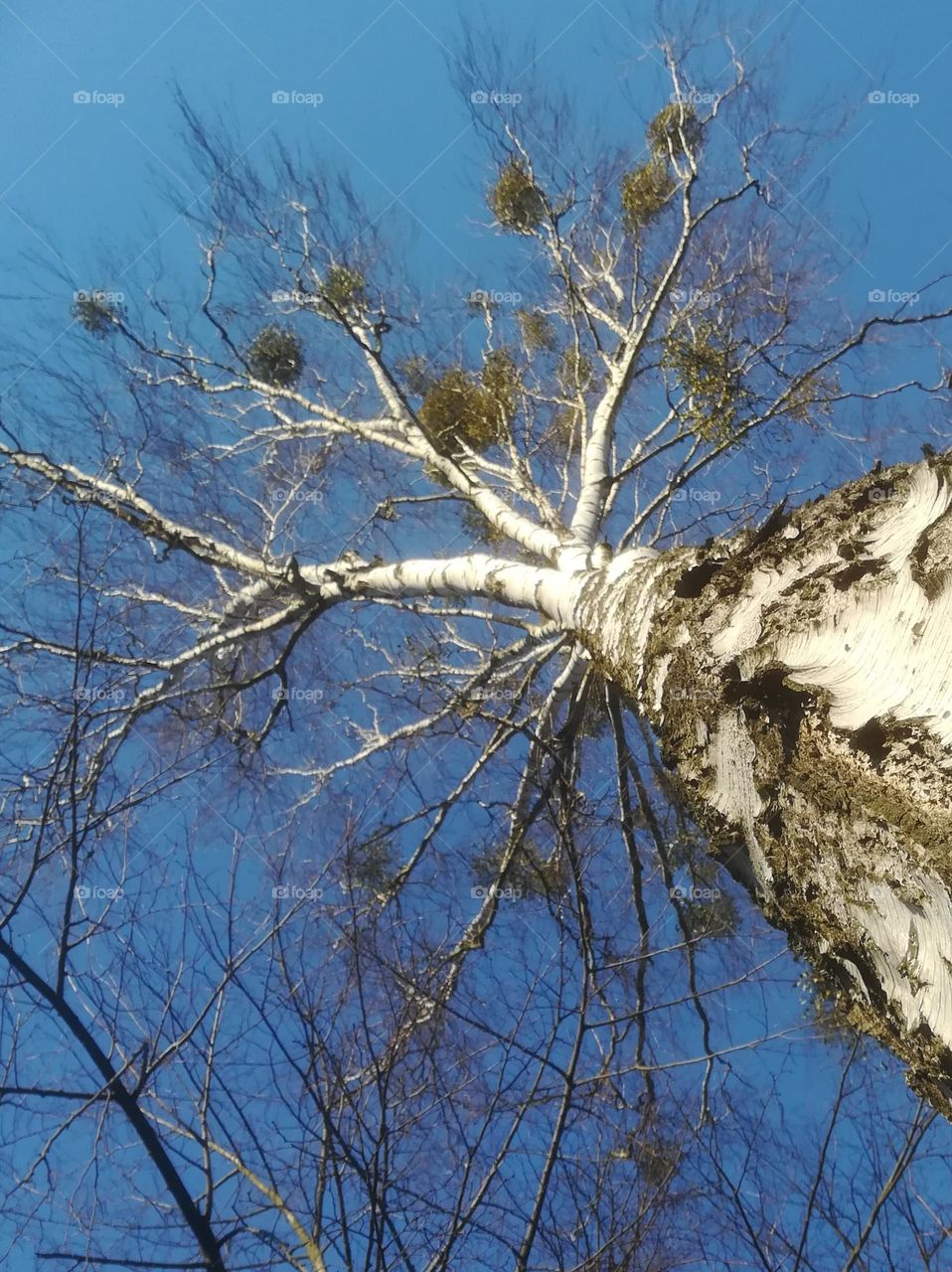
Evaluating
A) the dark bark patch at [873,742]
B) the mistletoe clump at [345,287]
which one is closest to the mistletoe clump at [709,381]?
the mistletoe clump at [345,287]

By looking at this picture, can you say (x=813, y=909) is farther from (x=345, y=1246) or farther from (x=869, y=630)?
(x=345, y=1246)

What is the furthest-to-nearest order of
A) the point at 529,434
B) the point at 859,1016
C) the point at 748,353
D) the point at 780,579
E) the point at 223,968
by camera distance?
the point at 529,434
the point at 748,353
the point at 223,968
the point at 780,579
the point at 859,1016

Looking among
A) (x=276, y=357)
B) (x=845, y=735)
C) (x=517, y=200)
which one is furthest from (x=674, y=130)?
(x=845, y=735)

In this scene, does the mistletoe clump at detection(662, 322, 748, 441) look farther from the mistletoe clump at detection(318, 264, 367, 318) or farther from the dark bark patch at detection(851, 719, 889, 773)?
the dark bark patch at detection(851, 719, 889, 773)

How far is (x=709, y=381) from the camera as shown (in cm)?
478

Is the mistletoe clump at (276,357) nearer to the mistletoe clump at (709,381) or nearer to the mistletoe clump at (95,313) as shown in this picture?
the mistletoe clump at (95,313)

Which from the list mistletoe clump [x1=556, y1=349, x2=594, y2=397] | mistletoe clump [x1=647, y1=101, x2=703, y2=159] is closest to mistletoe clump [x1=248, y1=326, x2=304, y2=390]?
mistletoe clump [x1=556, y1=349, x2=594, y2=397]

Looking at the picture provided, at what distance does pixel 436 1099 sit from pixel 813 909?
2.44 m

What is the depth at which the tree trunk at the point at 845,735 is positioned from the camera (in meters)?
1.02

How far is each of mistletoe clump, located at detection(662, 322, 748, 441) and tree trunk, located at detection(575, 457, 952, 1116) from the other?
3312mm

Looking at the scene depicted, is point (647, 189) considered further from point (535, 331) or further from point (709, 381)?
point (709, 381)

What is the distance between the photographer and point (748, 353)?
5.16 meters

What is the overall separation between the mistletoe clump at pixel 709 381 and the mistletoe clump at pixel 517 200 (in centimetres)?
224

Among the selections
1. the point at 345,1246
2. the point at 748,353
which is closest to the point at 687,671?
the point at 345,1246
